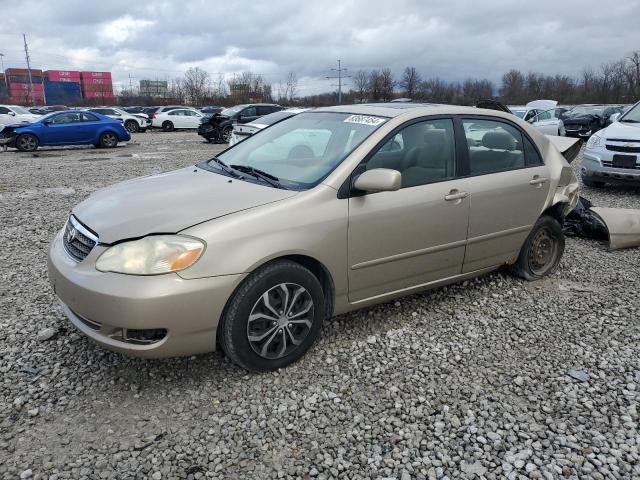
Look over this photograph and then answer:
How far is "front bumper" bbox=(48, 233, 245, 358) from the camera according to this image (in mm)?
2652

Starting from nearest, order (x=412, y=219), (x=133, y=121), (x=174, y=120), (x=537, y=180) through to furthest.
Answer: (x=412, y=219) → (x=537, y=180) → (x=133, y=121) → (x=174, y=120)

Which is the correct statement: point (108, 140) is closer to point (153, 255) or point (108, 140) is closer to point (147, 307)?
point (153, 255)

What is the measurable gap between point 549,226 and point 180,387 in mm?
3519

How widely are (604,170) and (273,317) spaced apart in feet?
25.9

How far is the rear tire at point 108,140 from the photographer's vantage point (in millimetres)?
18477

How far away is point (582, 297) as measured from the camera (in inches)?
173

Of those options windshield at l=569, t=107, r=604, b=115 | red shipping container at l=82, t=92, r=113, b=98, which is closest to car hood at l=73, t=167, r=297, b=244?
windshield at l=569, t=107, r=604, b=115

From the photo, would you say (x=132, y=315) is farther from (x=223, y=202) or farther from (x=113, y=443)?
(x=223, y=202)

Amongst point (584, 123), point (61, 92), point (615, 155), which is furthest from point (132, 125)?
point (61, 92)

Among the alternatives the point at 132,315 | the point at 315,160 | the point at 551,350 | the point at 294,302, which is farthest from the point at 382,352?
the point at 132,315

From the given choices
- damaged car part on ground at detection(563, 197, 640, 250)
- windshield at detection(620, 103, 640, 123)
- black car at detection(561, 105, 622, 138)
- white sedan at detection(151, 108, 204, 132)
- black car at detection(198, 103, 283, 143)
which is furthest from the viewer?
white sedan at detection(151, 108, 204, 132)

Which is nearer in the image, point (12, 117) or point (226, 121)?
point (226, 121)

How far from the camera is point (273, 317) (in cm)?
305

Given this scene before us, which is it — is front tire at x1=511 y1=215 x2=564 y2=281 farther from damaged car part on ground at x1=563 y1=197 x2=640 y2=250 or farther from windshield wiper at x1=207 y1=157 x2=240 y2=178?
windshield wiper at x1=207 y1=157 x2=240 y2=178
